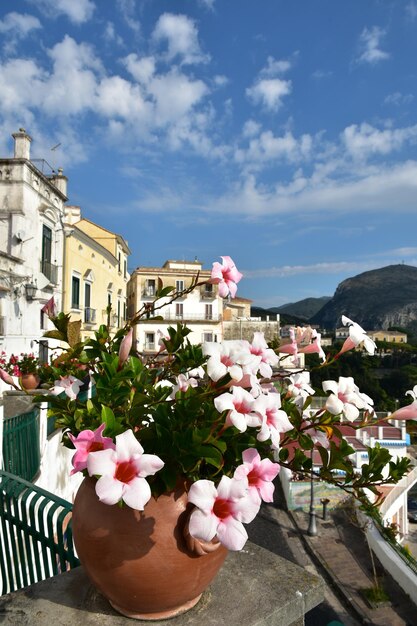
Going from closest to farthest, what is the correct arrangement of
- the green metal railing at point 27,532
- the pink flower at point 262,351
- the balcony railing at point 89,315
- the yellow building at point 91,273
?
the pink flower at point 262,351, the green metal railing at point 27,532, the yellow building at point 91,273, the balcony railing at point 89,315

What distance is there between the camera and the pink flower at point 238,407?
1193 millimetres

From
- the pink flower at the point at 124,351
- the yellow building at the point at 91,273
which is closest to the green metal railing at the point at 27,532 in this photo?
the pink flower at the point at 124,351

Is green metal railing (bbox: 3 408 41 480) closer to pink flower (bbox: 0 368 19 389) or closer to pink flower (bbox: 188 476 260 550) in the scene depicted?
pink flower (bbox: 0 368 19 389)

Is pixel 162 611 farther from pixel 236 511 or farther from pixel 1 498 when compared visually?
pixel 1 498

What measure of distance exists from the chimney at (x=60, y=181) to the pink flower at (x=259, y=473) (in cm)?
1849

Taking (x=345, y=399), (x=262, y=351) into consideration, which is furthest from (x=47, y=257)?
(x=345, y=399)

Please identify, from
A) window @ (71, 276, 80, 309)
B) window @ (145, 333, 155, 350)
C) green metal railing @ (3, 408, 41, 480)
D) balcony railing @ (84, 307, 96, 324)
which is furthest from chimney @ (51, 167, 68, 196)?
window @ (145, 333, 155, 350)

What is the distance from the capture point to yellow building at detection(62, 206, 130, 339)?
1850 centimetres

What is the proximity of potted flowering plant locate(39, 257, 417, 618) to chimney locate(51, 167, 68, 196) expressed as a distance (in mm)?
18107

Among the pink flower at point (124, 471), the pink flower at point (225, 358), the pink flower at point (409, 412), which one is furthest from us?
the pink flower at point (409, 412)

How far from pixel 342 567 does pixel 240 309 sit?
3596cm

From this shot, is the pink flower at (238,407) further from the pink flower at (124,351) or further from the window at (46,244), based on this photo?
the window at (46,244)

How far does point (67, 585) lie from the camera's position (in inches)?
65.4

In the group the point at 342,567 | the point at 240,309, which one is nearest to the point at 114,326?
the point at 342,567
